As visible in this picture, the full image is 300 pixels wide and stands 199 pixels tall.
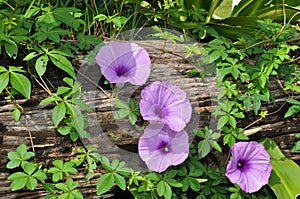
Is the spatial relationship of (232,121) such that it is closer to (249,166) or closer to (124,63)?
(249,166)

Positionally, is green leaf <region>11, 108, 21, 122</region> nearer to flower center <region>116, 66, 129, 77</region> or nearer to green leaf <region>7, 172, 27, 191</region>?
green leaf <region>7, 172, 27, 191</region>

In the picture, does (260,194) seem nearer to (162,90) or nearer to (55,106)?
(162,90)

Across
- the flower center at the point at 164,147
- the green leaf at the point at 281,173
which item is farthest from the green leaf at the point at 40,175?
the green leaf at the point at 281,173

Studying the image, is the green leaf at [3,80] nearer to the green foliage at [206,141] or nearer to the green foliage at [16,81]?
the green foliage at [16,81]

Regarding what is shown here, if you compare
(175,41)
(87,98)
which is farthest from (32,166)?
(175,41)

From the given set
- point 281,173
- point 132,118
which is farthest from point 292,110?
point 132,118

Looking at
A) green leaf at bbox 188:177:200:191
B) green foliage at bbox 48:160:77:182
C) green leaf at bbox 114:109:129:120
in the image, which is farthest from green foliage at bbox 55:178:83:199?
green leaf at bbox 188:177:200:191
